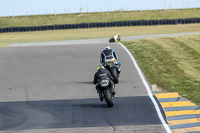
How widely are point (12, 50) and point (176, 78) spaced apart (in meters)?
14.1

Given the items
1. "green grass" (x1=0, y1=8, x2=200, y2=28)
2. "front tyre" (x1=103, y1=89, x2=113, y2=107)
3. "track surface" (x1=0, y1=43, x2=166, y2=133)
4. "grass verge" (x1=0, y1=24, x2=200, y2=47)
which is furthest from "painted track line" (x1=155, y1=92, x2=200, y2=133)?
"green grass" (x1=0, y1=8, x2=200, y2=28)

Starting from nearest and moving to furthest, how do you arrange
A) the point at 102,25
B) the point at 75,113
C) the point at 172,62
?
the point at 75,113 < the point at 172,62 < the point at 102,25

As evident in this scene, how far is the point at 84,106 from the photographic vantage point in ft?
50.8

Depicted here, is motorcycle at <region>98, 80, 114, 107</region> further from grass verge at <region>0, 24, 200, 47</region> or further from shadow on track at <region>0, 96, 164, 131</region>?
grass verge at <region>0, 24, 200, 47</region>

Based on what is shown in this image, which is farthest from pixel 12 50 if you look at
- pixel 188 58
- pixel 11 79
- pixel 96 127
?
pixel 96 127

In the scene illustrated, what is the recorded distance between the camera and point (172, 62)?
25172mm

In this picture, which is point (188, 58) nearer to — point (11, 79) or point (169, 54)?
point (169, 54)

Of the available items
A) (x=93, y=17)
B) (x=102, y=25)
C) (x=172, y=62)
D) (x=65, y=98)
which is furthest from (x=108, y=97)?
(x=93, y=17)

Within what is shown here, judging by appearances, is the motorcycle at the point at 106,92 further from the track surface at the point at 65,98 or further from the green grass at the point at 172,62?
the green grass at the point at 172,62

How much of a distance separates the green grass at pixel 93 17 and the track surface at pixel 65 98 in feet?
185

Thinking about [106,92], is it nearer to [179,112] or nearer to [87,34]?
[179,112]

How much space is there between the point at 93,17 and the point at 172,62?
64.6 metres

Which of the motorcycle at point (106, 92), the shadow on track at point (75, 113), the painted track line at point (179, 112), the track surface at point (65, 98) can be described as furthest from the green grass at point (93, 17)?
the motorcycle at point (106, 92)

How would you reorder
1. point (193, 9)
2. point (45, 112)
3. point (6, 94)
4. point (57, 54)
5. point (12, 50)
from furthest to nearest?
point (193, 9)
point (12, 50)
point (57, 54)
point (6, 94)
point (45, 112)
